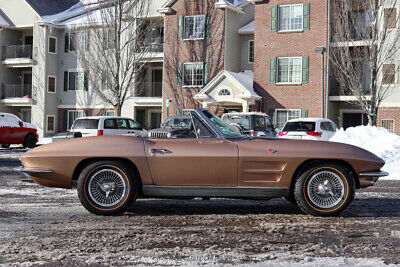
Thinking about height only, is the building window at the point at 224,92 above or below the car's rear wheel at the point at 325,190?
above

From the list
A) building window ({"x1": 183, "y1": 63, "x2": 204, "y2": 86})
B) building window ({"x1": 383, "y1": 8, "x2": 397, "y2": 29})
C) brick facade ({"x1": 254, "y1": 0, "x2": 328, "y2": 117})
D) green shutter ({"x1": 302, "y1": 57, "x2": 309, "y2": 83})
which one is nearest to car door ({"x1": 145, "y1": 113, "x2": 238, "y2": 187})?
building window ({"x1": 383, "y1": 8, "x2": 397, "y2": 29})

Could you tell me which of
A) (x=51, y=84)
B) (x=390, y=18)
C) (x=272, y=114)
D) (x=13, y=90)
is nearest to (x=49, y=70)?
(x=51, y=84)

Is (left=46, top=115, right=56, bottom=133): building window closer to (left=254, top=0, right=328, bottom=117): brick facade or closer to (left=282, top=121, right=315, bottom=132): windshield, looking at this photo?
(left=254, top=0, right=328, bottom=117): brick facade

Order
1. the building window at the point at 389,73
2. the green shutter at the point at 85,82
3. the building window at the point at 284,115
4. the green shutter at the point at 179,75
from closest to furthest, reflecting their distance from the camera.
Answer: the building window at the point at 389,73 → the building window at the point at 284,115 → the green shutter at the point at 179,75 → the green shutter at the point at 85,82

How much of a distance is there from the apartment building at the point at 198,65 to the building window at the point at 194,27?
64 millimetres

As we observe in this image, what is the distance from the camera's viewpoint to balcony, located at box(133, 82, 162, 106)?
35219 millimetres

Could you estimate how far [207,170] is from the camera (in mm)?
6715

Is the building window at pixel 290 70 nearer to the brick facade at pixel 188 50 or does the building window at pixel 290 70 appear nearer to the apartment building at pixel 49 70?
the brick facade at pixel 188 50

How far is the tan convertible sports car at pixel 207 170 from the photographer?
22.1ft

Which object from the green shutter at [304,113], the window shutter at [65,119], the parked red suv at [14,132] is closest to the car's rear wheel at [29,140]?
the parked red suv at [14,132]

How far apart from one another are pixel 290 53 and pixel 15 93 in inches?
871

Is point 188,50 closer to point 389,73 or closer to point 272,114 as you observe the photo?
point 272,114

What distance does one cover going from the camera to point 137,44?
109 feet

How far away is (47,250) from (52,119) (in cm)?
3588
